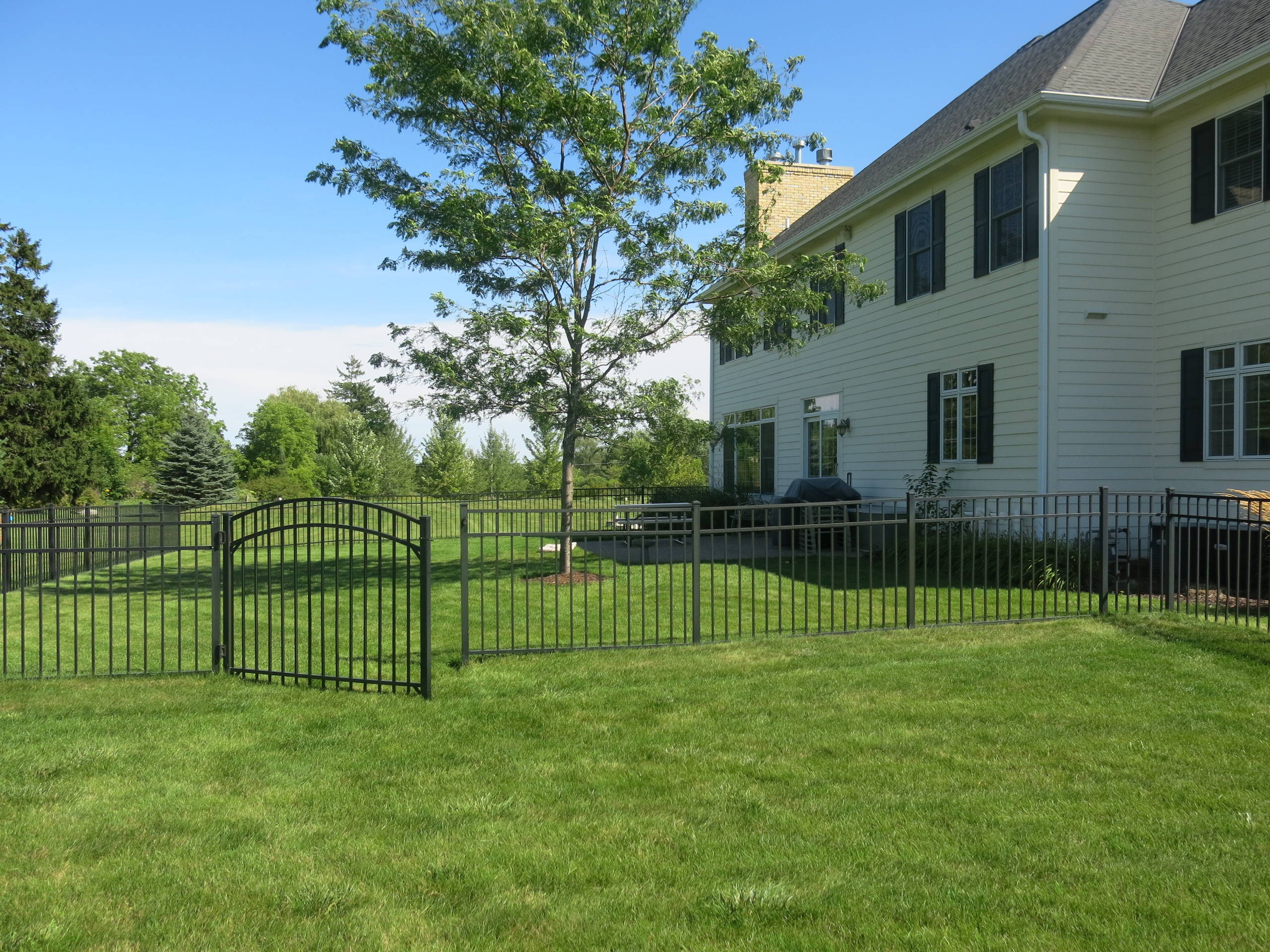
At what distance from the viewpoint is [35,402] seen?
28.7m

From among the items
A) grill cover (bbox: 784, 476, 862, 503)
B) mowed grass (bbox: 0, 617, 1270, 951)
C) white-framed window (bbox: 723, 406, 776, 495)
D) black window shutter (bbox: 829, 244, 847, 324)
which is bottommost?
mowed grass (bbox: 0, 617, 1270, 951)

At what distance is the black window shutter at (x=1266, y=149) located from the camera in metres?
10.1

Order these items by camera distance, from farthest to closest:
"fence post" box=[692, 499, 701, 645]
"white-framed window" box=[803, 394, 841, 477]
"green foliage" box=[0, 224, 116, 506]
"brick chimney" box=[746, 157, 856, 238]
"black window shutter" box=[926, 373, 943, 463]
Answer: "green foliage" box=[0, 224, 116, 506]
"brick chimney" box=[746, 157, 856, 238]
"white-framed window" box=[803, 394, 841, 477]
"black window shutter" box=[926, 373, 943, 463]
"fence post" box=[692, 499, 701, 645]

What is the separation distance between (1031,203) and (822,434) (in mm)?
7318

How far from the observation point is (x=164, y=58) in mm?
10898

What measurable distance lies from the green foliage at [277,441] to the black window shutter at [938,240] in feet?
141

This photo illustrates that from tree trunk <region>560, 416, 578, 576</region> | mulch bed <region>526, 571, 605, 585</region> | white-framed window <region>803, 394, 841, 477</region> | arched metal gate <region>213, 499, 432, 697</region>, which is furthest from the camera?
white-framed window <region>803, 394, 841, 477</region>

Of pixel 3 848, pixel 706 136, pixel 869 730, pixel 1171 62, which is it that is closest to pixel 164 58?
pixel 706 136

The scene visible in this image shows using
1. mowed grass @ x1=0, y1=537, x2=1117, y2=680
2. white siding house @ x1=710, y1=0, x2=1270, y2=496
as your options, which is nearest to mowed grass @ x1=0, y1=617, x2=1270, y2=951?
mowed grass @ x1=0, y1=537, x2=1117, y2=680

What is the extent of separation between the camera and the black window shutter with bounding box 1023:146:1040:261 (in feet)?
39.1

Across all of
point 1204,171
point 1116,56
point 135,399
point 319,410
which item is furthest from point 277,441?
point 1204,171

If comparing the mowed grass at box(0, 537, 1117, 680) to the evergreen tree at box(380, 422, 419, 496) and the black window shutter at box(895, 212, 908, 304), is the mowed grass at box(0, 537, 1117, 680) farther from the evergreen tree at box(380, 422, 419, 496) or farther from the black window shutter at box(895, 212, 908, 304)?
the evergreen tree at box(380, 422, 419, 496)

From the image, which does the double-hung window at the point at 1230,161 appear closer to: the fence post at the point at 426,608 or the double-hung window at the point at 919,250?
the double-hung window at the point at 919,250

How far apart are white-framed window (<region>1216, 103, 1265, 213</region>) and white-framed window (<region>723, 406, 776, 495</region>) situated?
10.8m
